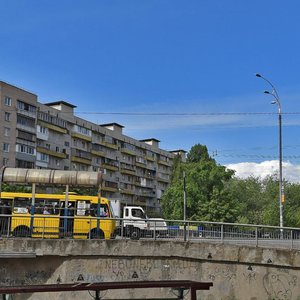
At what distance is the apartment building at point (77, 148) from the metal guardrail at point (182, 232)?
41.8m

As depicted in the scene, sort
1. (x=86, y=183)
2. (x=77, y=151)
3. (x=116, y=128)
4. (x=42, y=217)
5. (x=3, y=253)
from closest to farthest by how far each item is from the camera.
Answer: (x=3, y=253) → (x=42, y=217) → (x=86, y=183) → (x=77, y=151) → (x=116, y=128)

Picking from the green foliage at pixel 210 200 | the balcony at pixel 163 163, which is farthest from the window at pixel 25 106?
the balcony at pixel 163 163

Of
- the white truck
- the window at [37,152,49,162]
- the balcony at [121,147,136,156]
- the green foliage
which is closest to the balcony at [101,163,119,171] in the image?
the balcony at [121,147,136,156]

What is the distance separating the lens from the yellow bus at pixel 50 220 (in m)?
18.4

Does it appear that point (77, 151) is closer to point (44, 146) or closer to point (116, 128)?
point (44, 146)

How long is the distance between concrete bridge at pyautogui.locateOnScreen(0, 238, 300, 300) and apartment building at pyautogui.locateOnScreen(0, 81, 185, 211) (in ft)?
143

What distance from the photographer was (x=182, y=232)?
715 inches

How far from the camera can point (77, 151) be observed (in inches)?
3420

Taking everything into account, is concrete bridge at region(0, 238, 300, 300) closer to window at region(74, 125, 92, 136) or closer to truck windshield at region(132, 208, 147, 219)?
truck windshield at region(132, 208, 147, 219)

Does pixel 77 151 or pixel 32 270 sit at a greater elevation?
pixel 77 151

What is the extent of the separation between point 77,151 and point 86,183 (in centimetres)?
6654

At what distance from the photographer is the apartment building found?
2657 inches

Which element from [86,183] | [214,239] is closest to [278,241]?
[214,239]

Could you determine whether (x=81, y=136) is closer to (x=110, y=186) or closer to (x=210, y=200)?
(x=110, y=186)
